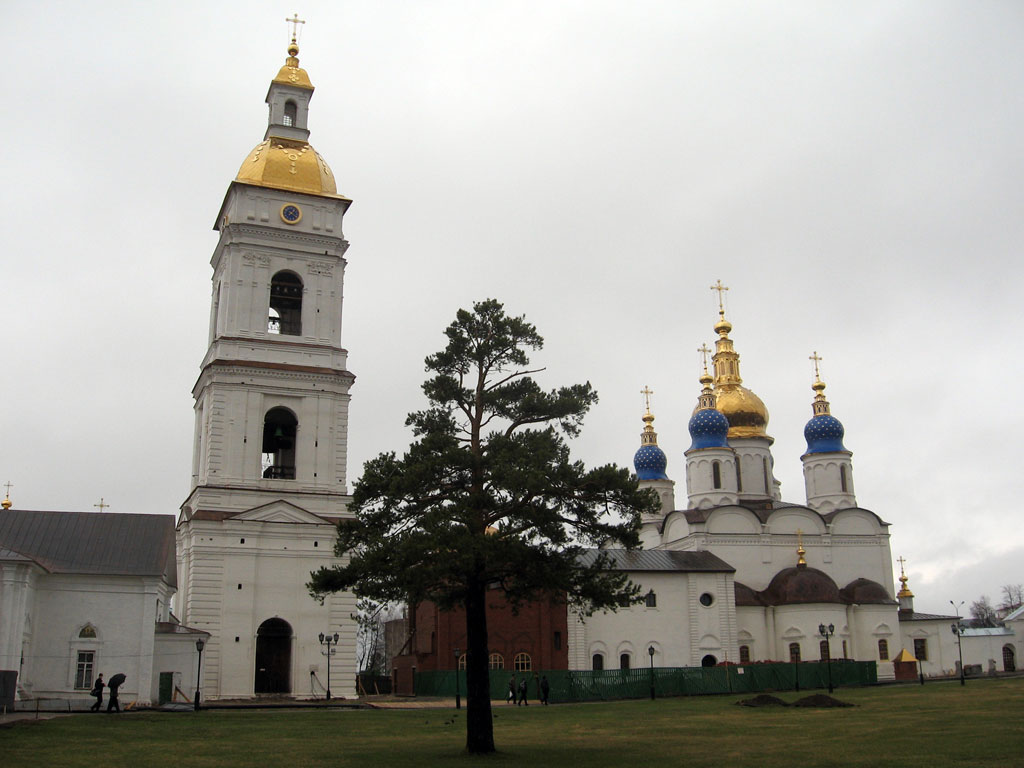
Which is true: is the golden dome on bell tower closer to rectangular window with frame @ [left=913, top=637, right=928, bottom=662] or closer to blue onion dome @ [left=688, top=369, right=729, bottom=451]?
blue onion dome @ [left=688, top=369, right=729, bottom=451]

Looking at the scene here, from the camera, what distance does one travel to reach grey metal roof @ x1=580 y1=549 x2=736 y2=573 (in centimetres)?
5134

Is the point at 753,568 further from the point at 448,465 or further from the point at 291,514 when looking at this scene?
the point at 448,465

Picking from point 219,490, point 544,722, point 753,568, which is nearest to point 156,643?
point 219,490

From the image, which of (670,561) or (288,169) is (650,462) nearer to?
(670,561)

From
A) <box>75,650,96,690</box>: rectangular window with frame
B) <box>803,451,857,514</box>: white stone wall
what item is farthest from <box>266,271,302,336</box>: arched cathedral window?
<box>803,451,857,514</box>: white stone wall

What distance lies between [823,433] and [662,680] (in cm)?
2641

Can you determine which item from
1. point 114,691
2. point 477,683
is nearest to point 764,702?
point 477,683

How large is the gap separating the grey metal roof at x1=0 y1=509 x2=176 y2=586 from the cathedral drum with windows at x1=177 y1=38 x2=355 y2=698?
1652 millimetres

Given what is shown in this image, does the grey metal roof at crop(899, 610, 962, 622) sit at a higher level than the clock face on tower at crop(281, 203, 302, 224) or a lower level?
lower

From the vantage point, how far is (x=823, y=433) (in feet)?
203

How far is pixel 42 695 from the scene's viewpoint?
30219mm

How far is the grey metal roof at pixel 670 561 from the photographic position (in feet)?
168

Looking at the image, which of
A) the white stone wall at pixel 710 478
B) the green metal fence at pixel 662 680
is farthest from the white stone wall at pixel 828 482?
the green metal fence at pixel 662 680

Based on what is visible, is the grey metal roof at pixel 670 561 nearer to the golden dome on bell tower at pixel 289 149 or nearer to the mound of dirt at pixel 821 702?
the mound of dirt at pixel 821 702
